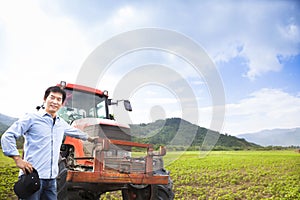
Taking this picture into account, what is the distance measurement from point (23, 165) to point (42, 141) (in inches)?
11.6

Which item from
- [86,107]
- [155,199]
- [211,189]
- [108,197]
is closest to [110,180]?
[155,199]

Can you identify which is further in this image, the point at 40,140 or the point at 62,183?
the point at 62,183

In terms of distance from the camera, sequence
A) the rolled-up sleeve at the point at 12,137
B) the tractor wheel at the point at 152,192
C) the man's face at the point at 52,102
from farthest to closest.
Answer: the tractor wheel at the point at 152,192
the man's face at the point at 52,102
the rolled-up sleeve at the point at 12,137

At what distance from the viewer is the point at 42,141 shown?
292cm

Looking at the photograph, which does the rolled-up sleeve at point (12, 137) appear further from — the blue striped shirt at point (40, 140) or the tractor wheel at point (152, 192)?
the tractor wheel at point (152, 192)

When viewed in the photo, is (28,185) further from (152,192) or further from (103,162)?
(152,192)

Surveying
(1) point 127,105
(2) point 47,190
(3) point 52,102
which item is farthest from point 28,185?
(1) point 127,105

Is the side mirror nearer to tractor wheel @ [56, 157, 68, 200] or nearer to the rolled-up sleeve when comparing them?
tractor wheel @ [56, 157, 68, 200]

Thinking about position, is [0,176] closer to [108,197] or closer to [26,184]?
[108,197]

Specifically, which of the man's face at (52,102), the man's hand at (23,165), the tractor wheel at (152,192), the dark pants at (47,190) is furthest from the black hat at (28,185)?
the tractor wheel at (152,192)

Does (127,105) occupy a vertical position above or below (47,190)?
above

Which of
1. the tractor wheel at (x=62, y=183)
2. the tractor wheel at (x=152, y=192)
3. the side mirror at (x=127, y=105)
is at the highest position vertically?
the side mirror at (x=127, y=105)

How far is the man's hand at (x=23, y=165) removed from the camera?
269 cm

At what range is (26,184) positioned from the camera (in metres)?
2.71
